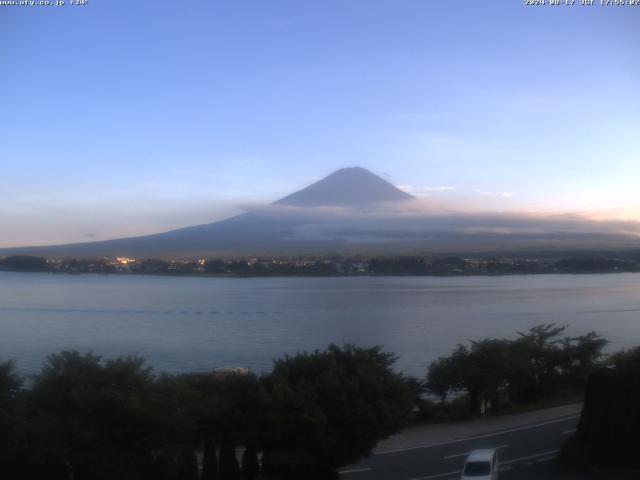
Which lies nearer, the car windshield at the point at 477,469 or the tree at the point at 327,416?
the car windshield at the point at 477,469

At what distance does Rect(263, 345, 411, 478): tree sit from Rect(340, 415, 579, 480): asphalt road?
0.86m

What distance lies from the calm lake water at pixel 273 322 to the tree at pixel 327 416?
17.7 feet

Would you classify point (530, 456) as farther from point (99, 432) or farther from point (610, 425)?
point (99, 432)

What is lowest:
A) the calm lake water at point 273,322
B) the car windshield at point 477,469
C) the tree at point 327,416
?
the calm lake water at point 273,322

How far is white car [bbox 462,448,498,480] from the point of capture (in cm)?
743

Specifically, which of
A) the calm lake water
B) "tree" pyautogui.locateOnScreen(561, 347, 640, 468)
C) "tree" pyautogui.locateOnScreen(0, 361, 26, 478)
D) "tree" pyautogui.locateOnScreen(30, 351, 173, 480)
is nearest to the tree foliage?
the calm lake water

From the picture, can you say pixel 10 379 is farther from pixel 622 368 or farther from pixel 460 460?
pixel 622 368

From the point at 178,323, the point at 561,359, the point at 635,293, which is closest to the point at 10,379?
the point at 561,359

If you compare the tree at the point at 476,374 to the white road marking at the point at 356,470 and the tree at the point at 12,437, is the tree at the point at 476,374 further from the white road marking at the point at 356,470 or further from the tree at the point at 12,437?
the tree at the point at 12,437

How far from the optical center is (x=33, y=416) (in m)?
7.95

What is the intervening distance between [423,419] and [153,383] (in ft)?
22.6

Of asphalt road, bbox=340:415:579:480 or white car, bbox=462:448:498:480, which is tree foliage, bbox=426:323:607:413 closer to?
asphalt road, bbox=340:415:579:480

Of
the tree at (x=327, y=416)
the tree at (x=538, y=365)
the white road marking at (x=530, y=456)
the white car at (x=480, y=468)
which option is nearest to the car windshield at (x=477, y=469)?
the white car at (x=480, y=468)

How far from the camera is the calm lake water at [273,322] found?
77.3 ft
